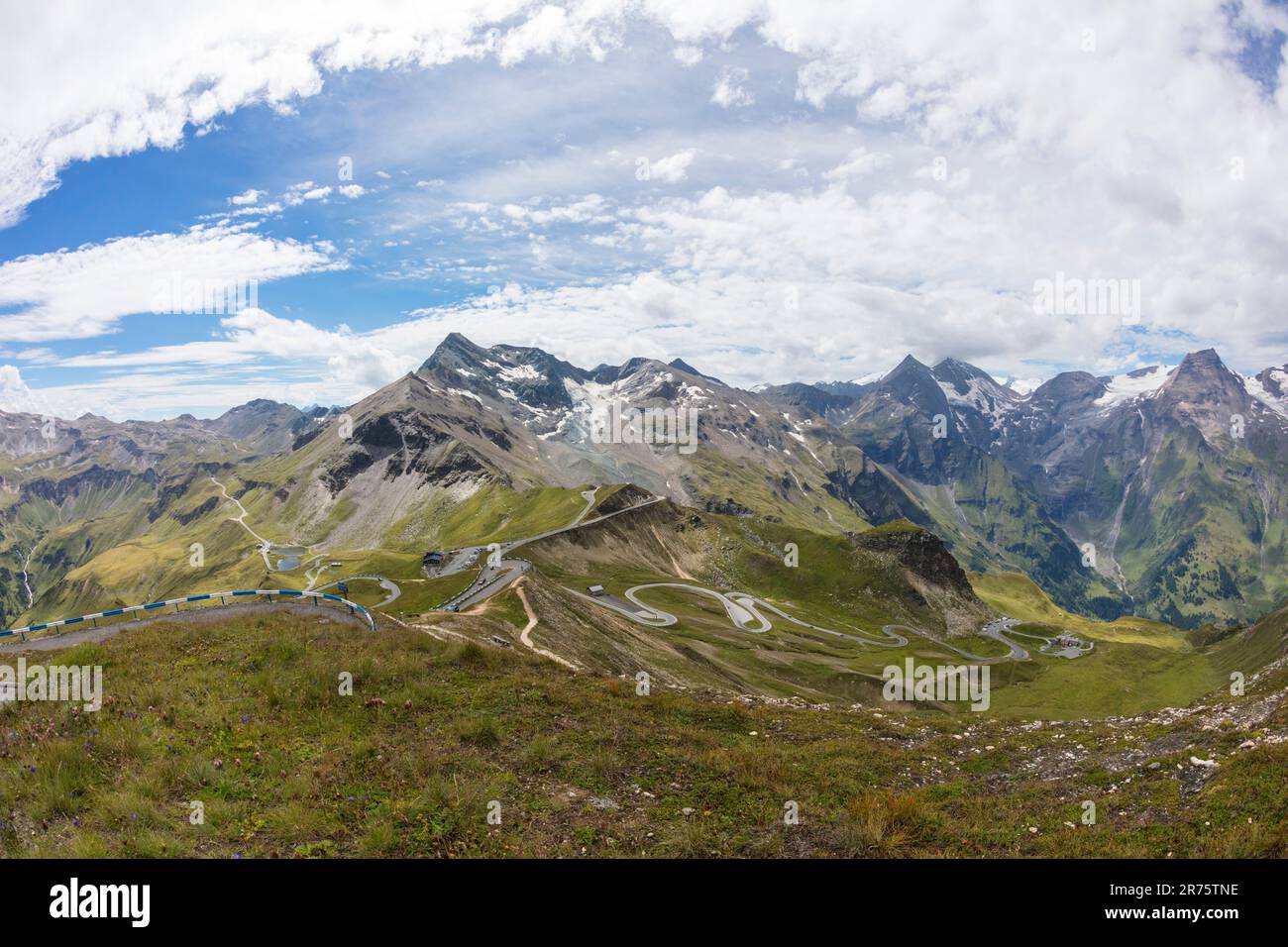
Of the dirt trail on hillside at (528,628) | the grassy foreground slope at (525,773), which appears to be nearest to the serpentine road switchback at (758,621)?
the dirt trail on hillside at (528,628)

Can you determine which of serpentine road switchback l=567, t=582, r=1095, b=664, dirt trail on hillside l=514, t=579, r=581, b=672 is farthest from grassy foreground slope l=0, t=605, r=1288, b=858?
serpentine road switchback l=567, t=582, r=1095, b=664

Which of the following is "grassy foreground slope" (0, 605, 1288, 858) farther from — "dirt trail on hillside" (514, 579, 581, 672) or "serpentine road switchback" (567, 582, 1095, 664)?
"serpentine road switchback" (567, 582, 1095, 664)

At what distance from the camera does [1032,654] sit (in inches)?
6580

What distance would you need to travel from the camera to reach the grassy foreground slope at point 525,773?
12805mm

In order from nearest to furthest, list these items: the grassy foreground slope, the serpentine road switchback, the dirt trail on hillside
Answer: the grassy foreground slope
the dirt trail on hillside
the serpentine road switchback

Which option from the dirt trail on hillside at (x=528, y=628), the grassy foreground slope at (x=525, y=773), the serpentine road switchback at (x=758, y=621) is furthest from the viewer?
the serpentine road switchback at (x=758, y=621)

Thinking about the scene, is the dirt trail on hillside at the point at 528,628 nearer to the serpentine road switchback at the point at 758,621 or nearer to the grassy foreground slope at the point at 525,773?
the grassy foreground slope at the point at 525,773

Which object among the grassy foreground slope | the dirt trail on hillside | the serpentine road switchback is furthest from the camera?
the serpentine road switchback

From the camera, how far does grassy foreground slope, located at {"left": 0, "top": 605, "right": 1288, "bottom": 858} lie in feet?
42.0

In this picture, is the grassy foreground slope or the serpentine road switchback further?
the serpentine road switchback

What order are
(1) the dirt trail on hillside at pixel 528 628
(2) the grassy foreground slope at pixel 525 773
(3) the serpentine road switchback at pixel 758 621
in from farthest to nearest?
(3) the serpentine road switchback at pixel 758 621, (1) the dirt trail on hillside at pixel 528 628, (2) the grassy foreground slope at pixel 525 773

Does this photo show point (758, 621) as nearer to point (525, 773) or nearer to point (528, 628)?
point (528, 628)
